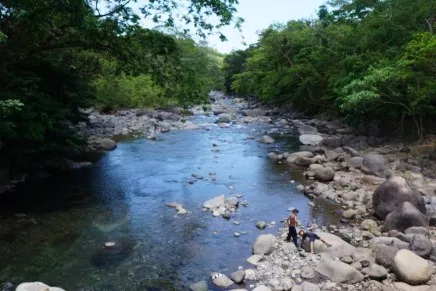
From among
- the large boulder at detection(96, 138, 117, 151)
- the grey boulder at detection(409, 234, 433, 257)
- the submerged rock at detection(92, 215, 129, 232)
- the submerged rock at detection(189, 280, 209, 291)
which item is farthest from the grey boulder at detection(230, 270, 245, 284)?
the large boulder at detection(96, 138, 117, 151)

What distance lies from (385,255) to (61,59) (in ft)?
52.6

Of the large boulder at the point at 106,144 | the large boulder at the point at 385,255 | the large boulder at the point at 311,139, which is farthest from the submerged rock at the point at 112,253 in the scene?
the large boulder at the point at 311,139

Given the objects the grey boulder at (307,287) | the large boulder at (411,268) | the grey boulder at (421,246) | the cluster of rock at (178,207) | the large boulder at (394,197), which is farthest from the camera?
the cluster of rock at (178,207)

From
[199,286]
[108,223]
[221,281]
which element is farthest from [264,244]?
[108,223]

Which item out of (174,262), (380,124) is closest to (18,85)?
(174,262)

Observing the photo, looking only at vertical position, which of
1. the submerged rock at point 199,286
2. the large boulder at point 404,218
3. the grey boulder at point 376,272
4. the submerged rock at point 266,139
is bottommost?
the submerged rock at point 199,286

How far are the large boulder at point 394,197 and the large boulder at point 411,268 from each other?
3.39 meters

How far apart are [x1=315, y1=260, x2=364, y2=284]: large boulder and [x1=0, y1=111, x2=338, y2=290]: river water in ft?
6.54

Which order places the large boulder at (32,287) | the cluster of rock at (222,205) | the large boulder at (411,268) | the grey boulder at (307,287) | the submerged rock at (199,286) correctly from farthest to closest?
the cluster of rock at (222,205) < the submerged rock at (199,286) < the large boulder at (411,268) < the grey boulder at (307,287) < the large boulder at (32,287)

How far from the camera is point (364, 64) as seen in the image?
73.6 ft

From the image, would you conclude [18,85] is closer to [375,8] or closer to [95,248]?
[95,248]

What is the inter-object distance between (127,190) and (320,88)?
21384 mm

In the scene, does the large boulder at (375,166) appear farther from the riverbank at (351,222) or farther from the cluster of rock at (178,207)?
the cluster of rock at (178,207)

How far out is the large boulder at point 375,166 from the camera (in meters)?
17.5
